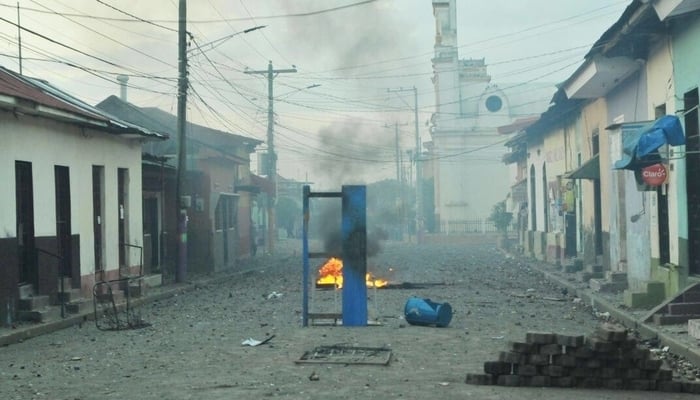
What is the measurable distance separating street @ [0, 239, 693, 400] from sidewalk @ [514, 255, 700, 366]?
41 centimetres

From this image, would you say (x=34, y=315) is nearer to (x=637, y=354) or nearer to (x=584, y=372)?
(x=584, y=372)

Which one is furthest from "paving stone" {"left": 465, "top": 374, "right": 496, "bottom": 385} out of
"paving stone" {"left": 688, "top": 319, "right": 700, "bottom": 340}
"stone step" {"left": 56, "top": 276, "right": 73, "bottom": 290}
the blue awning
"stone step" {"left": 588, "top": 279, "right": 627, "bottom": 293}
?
"stone step" {"left": 56, "top": 276, "right": 73, "bottom": 290}

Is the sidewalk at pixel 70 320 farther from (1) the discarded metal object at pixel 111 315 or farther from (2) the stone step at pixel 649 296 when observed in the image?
(2) the stone step at pixel 649 296

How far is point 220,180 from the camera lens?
36688 millimetres

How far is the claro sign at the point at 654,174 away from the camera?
14.4 meters

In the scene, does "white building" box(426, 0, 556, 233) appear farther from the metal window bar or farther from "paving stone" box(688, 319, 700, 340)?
"paving stone" box(688, 319, 700, 340)

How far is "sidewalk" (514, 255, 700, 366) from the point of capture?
10.7 metres

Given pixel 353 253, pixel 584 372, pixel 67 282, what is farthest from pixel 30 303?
pixel 584 372

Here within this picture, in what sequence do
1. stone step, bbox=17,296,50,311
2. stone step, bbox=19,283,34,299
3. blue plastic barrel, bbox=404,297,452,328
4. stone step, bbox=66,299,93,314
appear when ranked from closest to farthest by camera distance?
1. blue plastic barrel, bbox=404,297,452,328
2. stone step, bbox=17,296,50,311
3. stone step, bbox=19,283,34,299
4. stone step, bbox=66,299,93,314

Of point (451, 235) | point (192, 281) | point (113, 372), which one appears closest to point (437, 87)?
point (451, 235)

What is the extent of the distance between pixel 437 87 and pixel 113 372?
57436 millimetres

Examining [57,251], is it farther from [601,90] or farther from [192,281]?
[601,90]

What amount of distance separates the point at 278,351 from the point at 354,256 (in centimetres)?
278

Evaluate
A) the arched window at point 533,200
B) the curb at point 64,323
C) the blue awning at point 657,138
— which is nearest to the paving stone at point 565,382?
the blue awning at point 657,138
